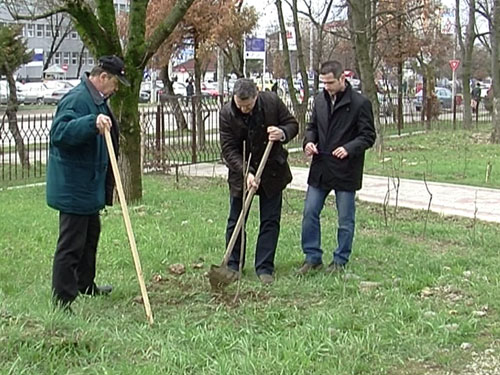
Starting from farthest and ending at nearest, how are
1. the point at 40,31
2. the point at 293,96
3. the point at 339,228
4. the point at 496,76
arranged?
the point at 40,31, the point at 496,76, the point at 293,96, the point at 339,228

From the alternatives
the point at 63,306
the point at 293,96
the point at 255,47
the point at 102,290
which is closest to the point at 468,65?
the point at 255,47

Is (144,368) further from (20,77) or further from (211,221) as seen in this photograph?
(20,77)

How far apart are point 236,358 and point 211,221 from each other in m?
4.92

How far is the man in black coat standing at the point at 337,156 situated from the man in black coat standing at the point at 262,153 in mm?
355

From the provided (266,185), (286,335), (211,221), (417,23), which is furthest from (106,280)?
(417,23)

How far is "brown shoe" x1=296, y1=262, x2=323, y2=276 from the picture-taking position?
21.5 feet

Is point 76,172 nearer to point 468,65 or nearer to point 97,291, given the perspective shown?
point 97,291

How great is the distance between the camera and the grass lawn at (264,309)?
4273 millimetres

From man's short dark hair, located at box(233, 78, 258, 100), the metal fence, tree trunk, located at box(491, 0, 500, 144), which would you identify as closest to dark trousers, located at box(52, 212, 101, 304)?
man's short dark hair, located at box(233, 78, 258, 100)

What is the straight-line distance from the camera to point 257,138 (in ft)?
20.8

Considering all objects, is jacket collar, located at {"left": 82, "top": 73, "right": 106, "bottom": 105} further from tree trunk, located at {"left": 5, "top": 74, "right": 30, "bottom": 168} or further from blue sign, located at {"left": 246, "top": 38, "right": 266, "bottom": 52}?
blue sign, located at {"left": 246, "top": 38, "right": 266, "bottom": 52}

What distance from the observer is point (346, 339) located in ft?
15.2

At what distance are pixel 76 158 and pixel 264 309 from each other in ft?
5.28

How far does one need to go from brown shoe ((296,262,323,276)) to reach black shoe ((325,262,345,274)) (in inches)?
3.3
